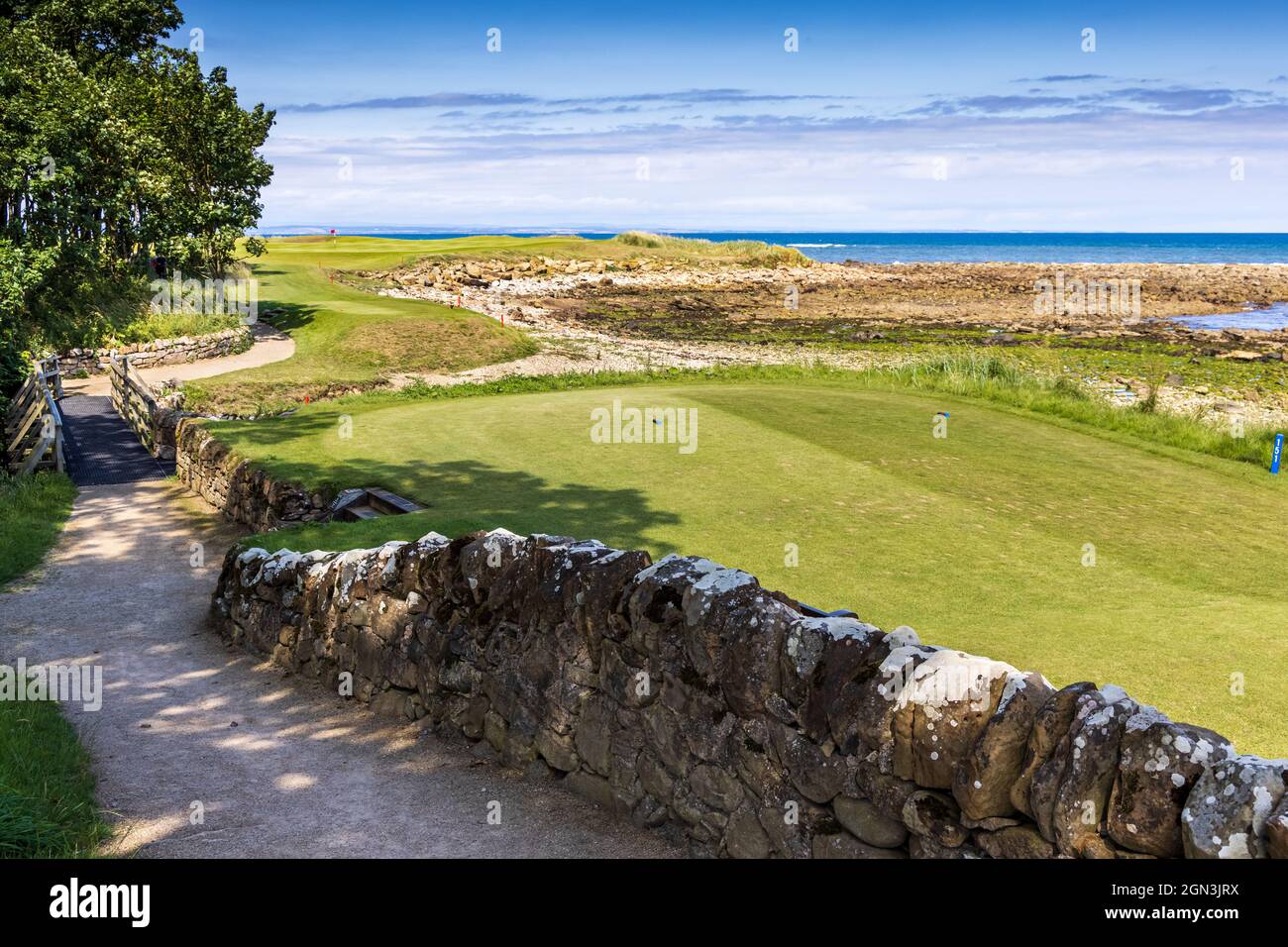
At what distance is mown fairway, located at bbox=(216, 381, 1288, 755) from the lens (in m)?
8.89

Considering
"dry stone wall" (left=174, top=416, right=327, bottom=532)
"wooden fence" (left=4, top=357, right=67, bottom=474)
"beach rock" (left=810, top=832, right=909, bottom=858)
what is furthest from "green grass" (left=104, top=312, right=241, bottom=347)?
"beach rock" (left=810, top=832, right=909, bottom=858)

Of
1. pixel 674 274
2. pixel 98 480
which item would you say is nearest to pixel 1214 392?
pixel 98 480

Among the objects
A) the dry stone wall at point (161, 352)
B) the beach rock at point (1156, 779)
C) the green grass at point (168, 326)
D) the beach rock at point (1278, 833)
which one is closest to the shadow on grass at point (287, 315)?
the green grass at point (168, 326)

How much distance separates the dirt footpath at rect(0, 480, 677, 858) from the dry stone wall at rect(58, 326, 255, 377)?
74.2ft

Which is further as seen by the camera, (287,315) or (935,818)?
(287,315)

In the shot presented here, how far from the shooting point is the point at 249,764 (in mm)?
8734

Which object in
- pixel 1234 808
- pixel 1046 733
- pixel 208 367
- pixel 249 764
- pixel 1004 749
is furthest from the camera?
pixel 208 367

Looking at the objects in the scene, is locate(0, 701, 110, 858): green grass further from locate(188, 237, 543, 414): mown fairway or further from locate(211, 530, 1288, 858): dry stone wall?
locate(188, 237, 543, 414): mown fairway

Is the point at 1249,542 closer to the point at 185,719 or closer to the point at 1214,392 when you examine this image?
the point at 185,719

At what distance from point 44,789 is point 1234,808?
7.34 m

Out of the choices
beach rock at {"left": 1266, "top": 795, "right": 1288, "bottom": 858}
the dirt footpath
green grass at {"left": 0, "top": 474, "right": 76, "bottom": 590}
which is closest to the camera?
beach rock at {"left": 1266, "top": 795, "right": 1288, "bottom": 858}

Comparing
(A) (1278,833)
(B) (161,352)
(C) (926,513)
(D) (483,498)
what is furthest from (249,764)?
(B) (161,352)

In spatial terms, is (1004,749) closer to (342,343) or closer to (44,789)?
(44,789)
